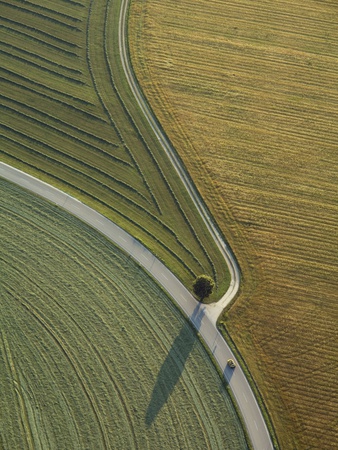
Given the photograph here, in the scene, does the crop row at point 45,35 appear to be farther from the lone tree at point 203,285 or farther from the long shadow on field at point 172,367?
the long shadow on field at point 172,367

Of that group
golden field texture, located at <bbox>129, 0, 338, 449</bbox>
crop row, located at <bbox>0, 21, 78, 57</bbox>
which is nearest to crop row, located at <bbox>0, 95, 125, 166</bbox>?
golden field texture, located at <bbox>129, 0, 338, 449</bbox>

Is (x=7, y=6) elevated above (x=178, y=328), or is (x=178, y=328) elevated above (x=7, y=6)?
(x=7, y=6)

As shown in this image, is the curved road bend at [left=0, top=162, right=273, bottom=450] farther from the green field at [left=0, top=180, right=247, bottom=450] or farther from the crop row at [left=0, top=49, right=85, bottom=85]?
the crop row at [left=0, top=49, right=85, bottom=85]

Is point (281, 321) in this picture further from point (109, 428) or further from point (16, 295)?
point (16, 295)

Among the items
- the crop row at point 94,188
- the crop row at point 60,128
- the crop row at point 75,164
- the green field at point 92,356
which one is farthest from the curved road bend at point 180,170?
the crop row at point 75,164

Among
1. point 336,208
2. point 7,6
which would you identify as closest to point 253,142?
point 336,208

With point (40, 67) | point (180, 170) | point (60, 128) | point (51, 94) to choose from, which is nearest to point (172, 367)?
point (180, 170)

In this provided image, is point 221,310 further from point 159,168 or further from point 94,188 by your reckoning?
point 94,188
